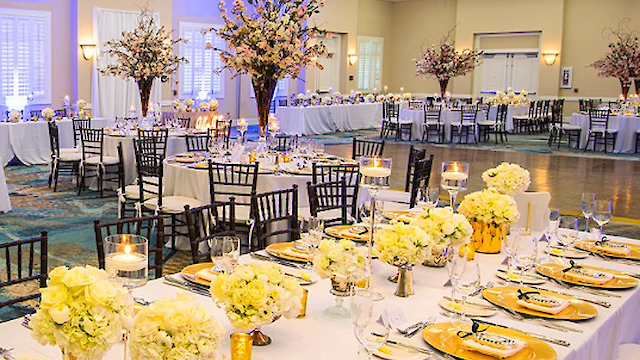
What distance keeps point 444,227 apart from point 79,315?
1.70 m

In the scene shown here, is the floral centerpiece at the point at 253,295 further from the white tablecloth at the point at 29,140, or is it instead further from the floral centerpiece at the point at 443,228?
the white tablecloth at the point at 29,140

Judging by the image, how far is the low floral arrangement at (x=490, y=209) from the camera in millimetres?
3555

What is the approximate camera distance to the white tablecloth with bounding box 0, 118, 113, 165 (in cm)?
1129

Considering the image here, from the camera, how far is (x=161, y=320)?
177 centimetres

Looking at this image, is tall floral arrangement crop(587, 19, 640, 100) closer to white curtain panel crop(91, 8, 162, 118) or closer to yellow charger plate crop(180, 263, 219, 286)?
white curtain panel crop(91, 8, 162, 118)

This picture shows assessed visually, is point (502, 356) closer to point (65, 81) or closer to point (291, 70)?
point (291, 70)

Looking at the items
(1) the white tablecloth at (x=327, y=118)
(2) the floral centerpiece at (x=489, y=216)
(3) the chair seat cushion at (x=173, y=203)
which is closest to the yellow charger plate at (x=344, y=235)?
(2) the floral centerpiece at (x=489, y=216)

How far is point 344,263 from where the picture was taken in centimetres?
261

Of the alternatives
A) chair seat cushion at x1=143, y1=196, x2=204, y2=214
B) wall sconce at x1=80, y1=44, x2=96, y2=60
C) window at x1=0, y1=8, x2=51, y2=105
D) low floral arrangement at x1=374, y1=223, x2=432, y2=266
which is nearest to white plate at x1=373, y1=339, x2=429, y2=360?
low floral arrangement at x1=374, y1=223, x2=432, y2=266

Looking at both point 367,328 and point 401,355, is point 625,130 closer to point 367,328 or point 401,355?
Result: point 401,355

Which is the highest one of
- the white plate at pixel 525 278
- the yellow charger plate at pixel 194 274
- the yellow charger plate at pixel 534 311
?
the yellow charger plate at pixel 194 274

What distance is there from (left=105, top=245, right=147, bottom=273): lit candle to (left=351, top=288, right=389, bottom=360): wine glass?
2.45 feet

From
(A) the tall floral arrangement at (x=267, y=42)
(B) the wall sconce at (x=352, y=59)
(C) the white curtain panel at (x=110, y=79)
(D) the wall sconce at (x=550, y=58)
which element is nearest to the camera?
(A) the tall floral arrangement at (x=267, y=42)

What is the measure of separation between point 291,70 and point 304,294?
4.13 m
